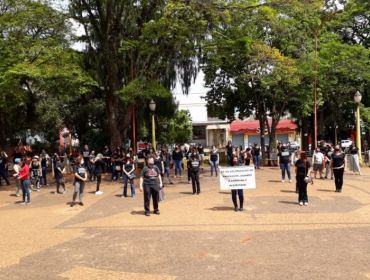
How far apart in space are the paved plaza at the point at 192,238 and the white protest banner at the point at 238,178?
2.27ft

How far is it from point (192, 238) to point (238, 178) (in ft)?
12.4

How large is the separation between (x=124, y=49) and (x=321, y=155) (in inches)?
420

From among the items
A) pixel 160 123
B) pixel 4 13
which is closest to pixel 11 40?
pixel 4 13

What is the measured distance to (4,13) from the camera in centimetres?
2342

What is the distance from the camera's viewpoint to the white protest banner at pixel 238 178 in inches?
548

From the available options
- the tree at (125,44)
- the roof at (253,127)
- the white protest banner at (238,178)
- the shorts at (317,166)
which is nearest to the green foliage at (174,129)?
the roof at (253,127)

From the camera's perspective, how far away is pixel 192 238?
34.8 feet

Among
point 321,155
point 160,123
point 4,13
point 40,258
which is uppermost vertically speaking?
point 4,13

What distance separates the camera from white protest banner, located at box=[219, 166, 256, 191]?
45.6 feet

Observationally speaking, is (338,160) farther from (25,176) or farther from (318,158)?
(25,176)

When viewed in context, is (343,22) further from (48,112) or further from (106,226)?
(106,226)

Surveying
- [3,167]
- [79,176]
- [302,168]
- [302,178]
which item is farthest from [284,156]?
[3,167]

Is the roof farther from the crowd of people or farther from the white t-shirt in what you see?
the white t-shirt

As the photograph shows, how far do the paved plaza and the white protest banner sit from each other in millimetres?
693
